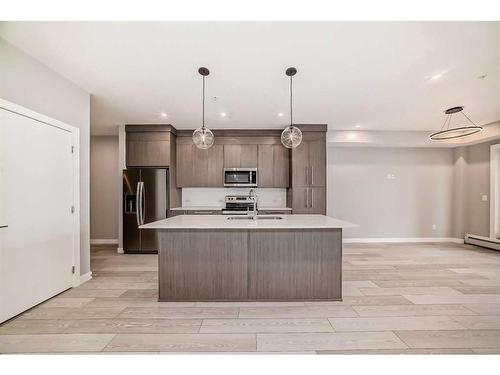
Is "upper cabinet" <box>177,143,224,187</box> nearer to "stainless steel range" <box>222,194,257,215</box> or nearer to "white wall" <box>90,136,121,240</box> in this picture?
"stainless steel range" <box>222,194,257,215</box>

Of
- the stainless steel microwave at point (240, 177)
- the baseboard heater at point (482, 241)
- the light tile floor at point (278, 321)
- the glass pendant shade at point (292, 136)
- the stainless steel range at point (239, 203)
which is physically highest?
the glass pendant shade at point (292, 136)

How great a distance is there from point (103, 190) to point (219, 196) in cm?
271

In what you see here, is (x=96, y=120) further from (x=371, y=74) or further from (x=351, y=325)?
(x=351, y=325)

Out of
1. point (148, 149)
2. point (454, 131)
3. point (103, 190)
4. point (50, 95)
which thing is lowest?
point (103, 190)

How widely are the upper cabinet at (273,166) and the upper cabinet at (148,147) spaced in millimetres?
1949

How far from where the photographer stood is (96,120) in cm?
496

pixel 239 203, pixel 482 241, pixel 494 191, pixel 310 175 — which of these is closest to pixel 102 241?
pixel 239 203

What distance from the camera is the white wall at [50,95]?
2.45m

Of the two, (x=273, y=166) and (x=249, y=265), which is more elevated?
(x=273, y=166)

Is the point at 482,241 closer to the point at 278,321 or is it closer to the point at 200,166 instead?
the point at 278,321

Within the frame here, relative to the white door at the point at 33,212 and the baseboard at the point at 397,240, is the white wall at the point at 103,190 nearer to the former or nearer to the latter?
the white door at the point at 33,212

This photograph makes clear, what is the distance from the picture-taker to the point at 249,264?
292 centimetres

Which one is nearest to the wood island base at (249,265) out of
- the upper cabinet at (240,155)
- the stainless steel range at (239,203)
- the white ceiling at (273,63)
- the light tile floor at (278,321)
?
the light tile floor at (278,321)
